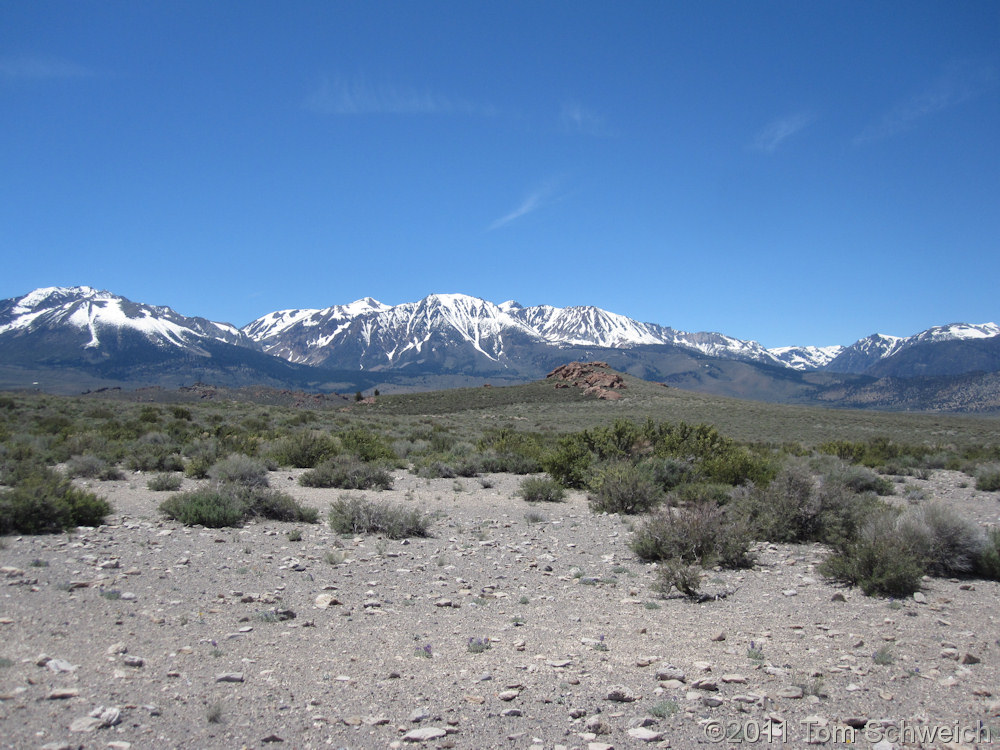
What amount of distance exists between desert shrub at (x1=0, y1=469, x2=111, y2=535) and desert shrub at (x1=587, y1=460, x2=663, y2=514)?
32.5 ft

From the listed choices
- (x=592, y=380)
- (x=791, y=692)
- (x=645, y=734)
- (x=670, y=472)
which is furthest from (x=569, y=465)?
(x=592, y=380)

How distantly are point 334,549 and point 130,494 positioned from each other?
23.8 ft

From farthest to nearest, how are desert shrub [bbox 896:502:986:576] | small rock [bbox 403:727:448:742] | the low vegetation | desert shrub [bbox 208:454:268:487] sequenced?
desert shrub [bbox 208:454:268:487] < the low vegetation < desert shrub [bbox 896:502:986:576] < small rock [bbox 403:727:448:742]

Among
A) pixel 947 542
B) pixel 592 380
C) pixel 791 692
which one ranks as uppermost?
pixel 592 380

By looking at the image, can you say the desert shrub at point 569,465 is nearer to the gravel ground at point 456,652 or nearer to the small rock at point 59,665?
the gravel ground at point 456,652

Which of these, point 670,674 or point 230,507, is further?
point 230,507

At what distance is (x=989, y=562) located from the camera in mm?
8281

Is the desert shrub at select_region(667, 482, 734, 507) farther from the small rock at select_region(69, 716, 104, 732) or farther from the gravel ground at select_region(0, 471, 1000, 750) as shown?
the small rock at select_region(69, 716, 104, 732)

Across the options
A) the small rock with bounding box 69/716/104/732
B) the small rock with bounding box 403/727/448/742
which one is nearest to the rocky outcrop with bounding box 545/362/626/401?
the small rock with bounding box 403/727/448/742

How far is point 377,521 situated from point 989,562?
949 cm

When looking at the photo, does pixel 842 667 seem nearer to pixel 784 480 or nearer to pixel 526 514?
pixel 784 480

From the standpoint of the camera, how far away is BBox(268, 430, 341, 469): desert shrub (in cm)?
2034

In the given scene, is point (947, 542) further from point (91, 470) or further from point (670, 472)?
point (91, 470)

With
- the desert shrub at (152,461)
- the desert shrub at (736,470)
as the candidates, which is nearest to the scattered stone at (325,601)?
the desert shrub at (736,470)
